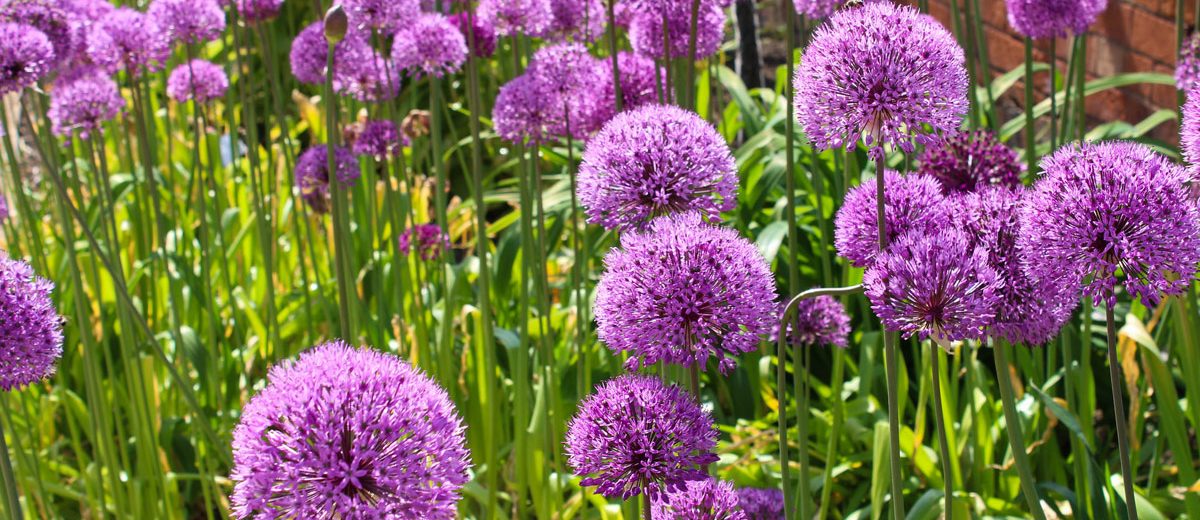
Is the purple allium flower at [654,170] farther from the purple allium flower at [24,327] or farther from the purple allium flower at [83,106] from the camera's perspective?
the purple allium flower at [83,106]

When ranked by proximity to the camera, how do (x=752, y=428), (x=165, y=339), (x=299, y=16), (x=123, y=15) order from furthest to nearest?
(x=299, y=16) → (x=165, y=339) → (x=123, y=15) → (x=752, y=428)

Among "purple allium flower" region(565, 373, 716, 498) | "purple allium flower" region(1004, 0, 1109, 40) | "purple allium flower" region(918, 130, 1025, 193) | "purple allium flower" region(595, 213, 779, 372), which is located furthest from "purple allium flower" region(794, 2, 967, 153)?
"purple allium flower" region(1004, 0, 1109, 40)

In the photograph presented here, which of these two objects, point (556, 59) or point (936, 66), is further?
point (556, 59)

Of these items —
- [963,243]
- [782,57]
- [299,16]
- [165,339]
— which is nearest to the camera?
[963,243]

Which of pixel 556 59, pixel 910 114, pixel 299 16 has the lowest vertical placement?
pixel 910 114

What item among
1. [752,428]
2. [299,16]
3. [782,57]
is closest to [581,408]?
[752,428]

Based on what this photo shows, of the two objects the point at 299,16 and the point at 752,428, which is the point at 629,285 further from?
the point at 299,16

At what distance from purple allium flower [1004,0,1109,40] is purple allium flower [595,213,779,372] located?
74.3 inches

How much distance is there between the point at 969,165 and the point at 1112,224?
2.81ft

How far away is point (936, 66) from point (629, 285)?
1.75 feet

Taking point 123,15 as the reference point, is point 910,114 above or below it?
below

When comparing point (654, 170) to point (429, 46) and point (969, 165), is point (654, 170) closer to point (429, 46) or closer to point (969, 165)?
point (969, 165)

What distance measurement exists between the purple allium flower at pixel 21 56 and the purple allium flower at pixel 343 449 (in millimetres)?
1615

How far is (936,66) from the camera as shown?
1588 mm
